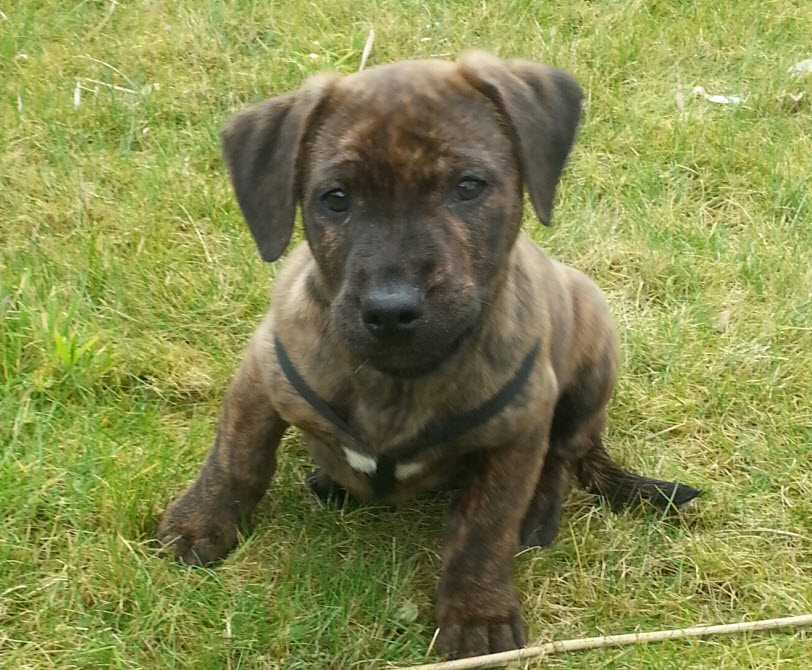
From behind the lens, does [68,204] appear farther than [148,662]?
Yes

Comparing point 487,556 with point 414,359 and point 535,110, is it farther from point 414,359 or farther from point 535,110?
point 535,110

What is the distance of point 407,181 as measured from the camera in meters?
2.70

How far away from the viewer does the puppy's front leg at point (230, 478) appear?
3285 mm

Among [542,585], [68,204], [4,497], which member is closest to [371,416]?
[542,585]

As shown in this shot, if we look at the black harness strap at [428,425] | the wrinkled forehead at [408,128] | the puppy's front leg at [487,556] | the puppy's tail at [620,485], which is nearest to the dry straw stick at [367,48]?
the puppy's tail at [620,485]

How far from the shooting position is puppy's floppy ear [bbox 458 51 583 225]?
113 inches

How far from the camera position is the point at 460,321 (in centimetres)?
277

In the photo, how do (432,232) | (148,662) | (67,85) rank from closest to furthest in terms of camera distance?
(432,232), (148,662), (67,85)

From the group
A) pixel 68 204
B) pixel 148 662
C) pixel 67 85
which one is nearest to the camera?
pixel 148 662

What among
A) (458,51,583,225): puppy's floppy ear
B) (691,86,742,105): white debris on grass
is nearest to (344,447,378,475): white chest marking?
(458,51,583,225): puppy's floppy ear

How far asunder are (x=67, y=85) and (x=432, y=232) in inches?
136

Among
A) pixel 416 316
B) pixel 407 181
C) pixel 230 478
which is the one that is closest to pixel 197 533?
pixel 230 478

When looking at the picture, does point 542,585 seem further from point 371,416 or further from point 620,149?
point 620,149

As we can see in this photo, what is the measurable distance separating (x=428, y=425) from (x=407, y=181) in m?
0.74
